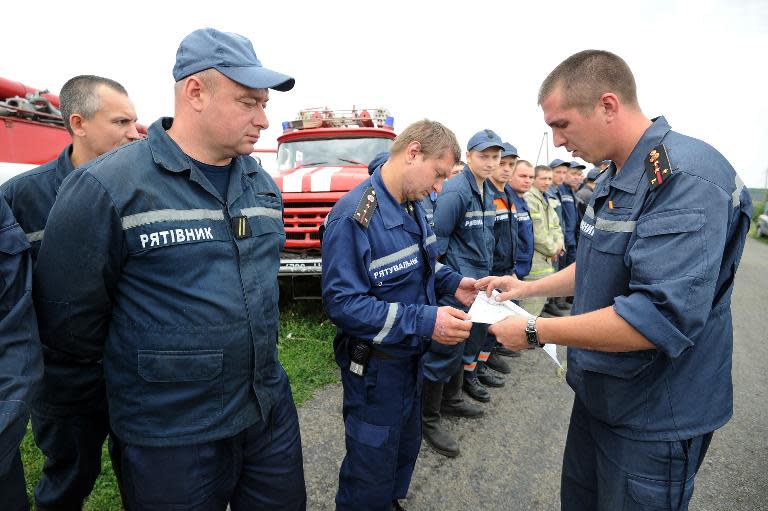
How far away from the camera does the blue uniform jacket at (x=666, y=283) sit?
1.40 metres

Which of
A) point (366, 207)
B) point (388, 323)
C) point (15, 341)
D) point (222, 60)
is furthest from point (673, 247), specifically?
point (15, 341)

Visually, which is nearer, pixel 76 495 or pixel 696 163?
pixel 696 163

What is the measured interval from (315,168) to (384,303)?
470cm

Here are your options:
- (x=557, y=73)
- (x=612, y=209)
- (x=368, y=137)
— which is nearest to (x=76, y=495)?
(x=612, y=209)

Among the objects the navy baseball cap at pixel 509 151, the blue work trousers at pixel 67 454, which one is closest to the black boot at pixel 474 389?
the navy baseball cap at pixel 509 151

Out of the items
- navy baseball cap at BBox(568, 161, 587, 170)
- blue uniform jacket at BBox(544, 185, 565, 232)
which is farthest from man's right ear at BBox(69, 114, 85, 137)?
navy baseball cap at BBox(568, 161, 587, 170)

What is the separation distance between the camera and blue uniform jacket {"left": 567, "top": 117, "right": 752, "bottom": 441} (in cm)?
140

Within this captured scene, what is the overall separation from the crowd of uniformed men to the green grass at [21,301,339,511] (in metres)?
0.70

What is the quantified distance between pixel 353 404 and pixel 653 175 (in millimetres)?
1727

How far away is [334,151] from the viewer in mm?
6699

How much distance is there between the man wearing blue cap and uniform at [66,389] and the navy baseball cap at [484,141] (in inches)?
116

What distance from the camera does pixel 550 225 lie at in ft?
19.6

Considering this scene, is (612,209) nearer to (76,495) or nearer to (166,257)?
(166,257)

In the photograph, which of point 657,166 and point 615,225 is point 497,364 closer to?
point 615,225
